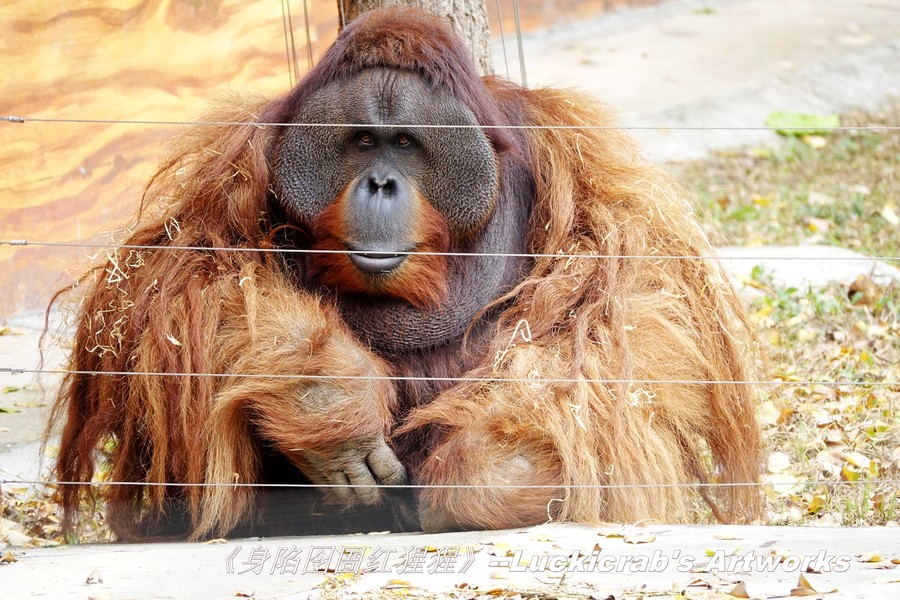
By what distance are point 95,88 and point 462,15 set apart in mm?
1760

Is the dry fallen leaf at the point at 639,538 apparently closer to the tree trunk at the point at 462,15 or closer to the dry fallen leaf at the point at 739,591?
the dry fallen leaf at the point at 739,591

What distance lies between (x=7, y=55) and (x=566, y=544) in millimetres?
3107

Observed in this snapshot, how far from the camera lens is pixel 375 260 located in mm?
2920

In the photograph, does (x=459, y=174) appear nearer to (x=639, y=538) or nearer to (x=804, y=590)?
(x=639, y=538)

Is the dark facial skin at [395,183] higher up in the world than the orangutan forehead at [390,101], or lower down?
lower down

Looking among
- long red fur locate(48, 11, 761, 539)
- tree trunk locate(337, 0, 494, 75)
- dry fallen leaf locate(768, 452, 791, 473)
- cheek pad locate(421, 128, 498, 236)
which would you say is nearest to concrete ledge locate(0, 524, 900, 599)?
long red fur locate(48, 11, 761, 539)

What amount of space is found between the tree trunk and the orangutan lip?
1.18m

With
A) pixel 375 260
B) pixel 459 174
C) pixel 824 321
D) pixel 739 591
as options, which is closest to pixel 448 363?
pixel 375 260

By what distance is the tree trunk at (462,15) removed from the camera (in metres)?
3.79

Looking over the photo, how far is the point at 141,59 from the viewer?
4.93 meters

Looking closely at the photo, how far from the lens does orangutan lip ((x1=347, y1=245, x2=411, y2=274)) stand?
2.91 meters

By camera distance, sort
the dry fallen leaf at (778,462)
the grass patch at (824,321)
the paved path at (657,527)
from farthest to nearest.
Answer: the dry fallen leaf at (778,462)
the grass patch at (824,321)
the paved path at (657,527)

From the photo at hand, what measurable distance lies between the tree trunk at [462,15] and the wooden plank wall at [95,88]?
0.61 metres

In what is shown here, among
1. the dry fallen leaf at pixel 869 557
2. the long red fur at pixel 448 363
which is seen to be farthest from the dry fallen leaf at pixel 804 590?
the long red fur at pixel 448 363
